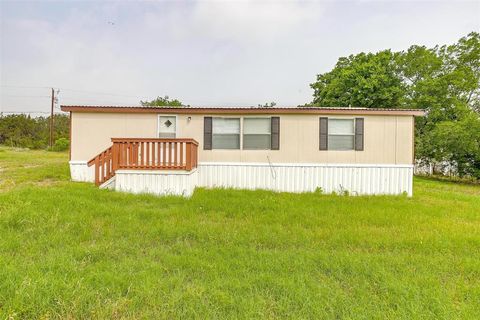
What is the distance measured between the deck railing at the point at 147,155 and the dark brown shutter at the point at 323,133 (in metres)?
4.02

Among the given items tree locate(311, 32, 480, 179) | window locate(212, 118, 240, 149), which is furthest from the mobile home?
tree locate(311, 32, 480, 179)

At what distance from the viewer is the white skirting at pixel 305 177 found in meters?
7.92

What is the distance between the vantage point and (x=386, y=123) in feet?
26.1

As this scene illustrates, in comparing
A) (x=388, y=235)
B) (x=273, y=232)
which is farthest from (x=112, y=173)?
(x=388, y=235)

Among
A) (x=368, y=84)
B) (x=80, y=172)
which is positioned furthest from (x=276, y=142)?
(x=368, y=84)

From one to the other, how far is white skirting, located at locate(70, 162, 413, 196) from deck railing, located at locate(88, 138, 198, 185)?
140 cm

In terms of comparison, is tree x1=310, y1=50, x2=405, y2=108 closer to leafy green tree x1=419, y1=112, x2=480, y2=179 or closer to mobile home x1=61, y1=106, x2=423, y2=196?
leafy green tree x1=419, y1=112, x2=480, y2=179

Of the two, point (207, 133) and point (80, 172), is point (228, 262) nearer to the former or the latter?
point (207, 133)

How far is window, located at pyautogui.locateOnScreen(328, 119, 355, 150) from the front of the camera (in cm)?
802

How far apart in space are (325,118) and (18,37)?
15170 millimetres

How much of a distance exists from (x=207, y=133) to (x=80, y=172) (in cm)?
404

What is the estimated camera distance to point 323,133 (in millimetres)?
8000

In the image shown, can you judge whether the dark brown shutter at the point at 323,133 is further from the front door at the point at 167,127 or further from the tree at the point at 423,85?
the tree at the point at 423,85

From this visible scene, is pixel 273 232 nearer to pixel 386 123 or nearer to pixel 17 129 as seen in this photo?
pixel 386 123
